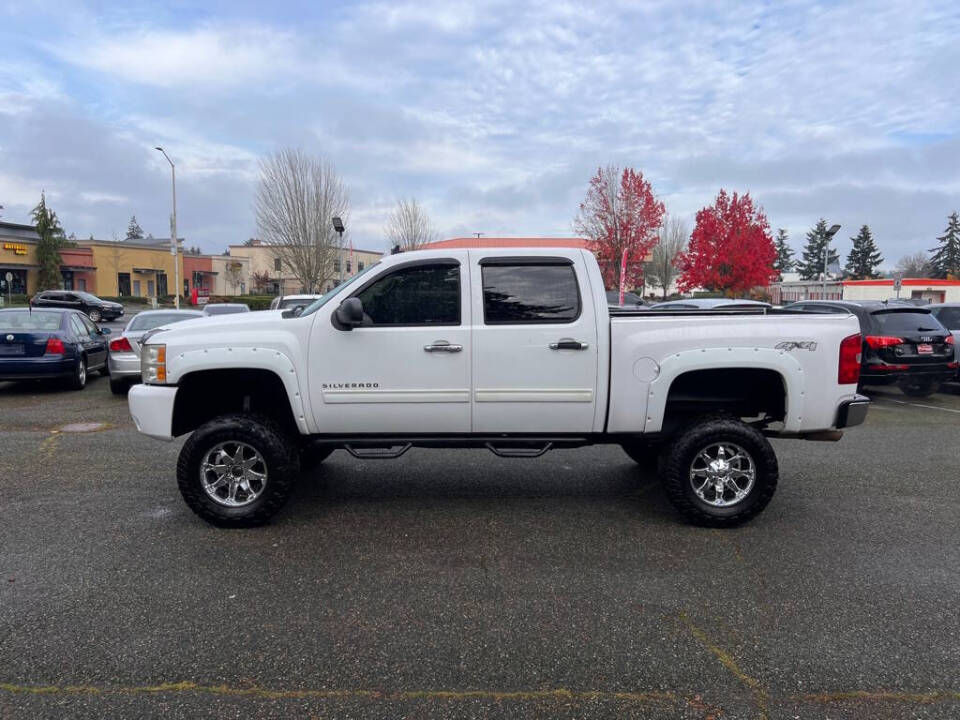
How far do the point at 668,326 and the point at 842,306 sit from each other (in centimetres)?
859

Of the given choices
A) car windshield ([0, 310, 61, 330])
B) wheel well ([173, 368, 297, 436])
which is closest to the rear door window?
wheel well ([173, 368, 297, 436])

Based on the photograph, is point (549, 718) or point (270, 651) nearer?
point (549, 718)

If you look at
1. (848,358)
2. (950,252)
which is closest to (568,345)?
(848,358)

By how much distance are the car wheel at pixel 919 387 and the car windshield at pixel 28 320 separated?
14.2 meters

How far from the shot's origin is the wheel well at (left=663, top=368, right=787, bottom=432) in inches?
201

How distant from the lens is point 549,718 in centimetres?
271

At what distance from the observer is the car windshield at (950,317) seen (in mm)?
12609

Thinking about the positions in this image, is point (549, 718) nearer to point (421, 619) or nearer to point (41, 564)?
point (421, 619)

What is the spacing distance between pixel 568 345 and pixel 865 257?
301 feet

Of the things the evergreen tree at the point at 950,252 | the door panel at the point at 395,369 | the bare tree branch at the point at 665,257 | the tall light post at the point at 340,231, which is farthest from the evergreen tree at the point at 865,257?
the door panel at the point at 395,369

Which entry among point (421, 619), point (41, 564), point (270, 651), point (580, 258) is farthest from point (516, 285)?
point (41, 564)

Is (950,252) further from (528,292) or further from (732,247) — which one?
(528,292)

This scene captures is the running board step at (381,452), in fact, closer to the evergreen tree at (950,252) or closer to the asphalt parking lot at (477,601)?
the asphalt parking lot at (477,601)

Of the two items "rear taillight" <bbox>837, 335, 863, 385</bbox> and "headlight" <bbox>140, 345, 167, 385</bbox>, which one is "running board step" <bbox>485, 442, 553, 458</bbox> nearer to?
"rear taillight" <bbox>837, 335, 863, 385</bbox>
